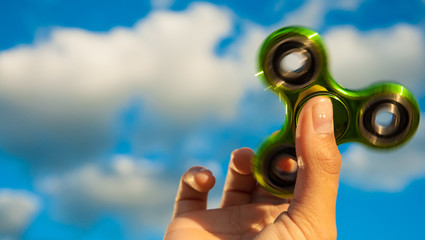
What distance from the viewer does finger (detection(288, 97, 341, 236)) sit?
1.57 metres

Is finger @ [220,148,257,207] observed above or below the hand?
above

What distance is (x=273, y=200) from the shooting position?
2.43 metres

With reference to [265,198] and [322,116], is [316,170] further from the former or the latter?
[265,198]

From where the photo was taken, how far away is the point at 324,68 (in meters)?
1.86

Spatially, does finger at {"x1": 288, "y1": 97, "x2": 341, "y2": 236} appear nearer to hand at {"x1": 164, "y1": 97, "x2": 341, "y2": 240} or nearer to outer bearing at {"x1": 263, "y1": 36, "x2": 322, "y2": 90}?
hand at {"x1": 164, "y1": 97, "x2": 341, "y2": 240}

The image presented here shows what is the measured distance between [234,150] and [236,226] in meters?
0.48

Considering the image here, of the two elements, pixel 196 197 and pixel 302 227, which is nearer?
pixel 302 227

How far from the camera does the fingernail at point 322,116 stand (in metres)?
1.60

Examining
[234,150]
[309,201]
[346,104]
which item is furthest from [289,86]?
[234,150]

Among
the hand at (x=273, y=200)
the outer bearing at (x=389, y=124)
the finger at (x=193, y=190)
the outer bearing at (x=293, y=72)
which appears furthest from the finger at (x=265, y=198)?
the outer bearing at (x=293, y=72)

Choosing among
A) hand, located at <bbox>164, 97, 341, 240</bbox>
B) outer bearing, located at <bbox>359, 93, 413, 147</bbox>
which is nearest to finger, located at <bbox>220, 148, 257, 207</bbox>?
hand, located at <bbox>164, 97, 341, 240</bbox>

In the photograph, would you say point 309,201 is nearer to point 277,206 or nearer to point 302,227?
point 302,227

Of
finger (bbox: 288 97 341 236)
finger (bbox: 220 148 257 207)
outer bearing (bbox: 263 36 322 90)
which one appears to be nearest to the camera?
finger (bbox: 288 97 341 236)

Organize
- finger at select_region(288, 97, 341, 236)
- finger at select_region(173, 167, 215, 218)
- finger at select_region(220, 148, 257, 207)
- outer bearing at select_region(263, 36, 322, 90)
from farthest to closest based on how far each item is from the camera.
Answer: finger at select_region(220, 148, 257, 207) → finger at select_region(173, 167, 215, 218) → outer bearing at select_region(263, 36, 322, 90) → finger at select_region(288, 97, 341, 236)
